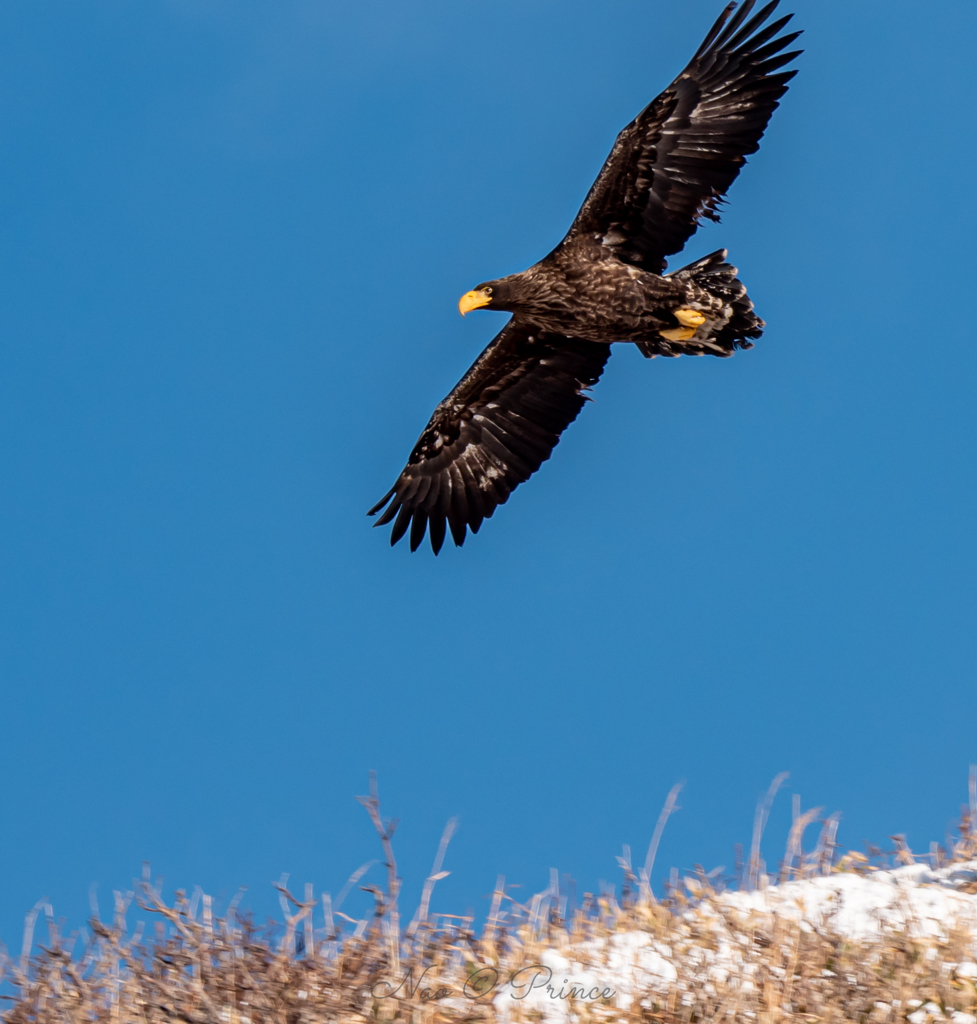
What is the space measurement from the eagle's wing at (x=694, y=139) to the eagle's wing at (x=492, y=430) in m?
1.50

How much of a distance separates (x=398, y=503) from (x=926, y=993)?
6.83 meters

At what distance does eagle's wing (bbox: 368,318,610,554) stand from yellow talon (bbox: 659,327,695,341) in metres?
1.06

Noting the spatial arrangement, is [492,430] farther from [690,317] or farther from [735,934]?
[735,934]

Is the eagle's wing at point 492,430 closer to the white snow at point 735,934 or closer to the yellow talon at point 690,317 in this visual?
the yellow talon at point 690,317

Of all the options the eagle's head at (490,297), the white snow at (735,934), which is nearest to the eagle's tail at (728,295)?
the eagle's head at (490,297)

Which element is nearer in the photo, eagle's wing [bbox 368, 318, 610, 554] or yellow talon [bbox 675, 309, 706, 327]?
yellow talon [bbox 675, 309, 706, 327]

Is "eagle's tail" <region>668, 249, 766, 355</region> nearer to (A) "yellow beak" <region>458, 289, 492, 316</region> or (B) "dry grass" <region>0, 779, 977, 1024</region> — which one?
(A) "yellow beak" <region>458, 289, 492, 316</region>

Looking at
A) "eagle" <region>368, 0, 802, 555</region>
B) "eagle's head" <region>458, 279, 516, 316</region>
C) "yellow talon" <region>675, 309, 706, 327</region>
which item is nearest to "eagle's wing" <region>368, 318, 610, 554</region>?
"eagle" <region>368, 0, 802, 555</region>

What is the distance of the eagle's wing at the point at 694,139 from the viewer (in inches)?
358

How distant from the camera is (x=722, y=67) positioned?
361 inches

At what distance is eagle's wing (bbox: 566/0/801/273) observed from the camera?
9094 millimetres

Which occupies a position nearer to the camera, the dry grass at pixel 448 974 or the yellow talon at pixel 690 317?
the dry grass at pixel 448 974

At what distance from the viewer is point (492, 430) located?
36.1ft

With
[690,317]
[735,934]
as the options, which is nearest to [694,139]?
[690,317]
